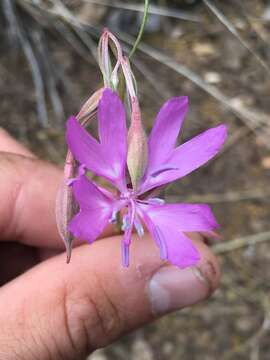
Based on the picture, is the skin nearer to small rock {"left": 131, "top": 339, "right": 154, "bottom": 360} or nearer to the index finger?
the index finger

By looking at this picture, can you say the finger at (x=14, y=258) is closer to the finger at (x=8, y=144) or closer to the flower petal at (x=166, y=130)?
the finger at (x=8, y=144)

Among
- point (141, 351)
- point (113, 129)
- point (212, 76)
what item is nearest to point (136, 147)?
point (113, 129)

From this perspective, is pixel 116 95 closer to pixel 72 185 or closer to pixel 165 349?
pixel 72 185

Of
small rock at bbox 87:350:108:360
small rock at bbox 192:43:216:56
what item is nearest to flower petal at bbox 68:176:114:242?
small rock at bbox 87:350:108:360

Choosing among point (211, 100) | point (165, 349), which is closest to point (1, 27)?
point (211, 100)

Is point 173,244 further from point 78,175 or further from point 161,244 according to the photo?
point 78,175

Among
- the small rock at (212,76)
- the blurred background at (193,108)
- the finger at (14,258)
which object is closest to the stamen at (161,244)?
the finger at (14,258)
